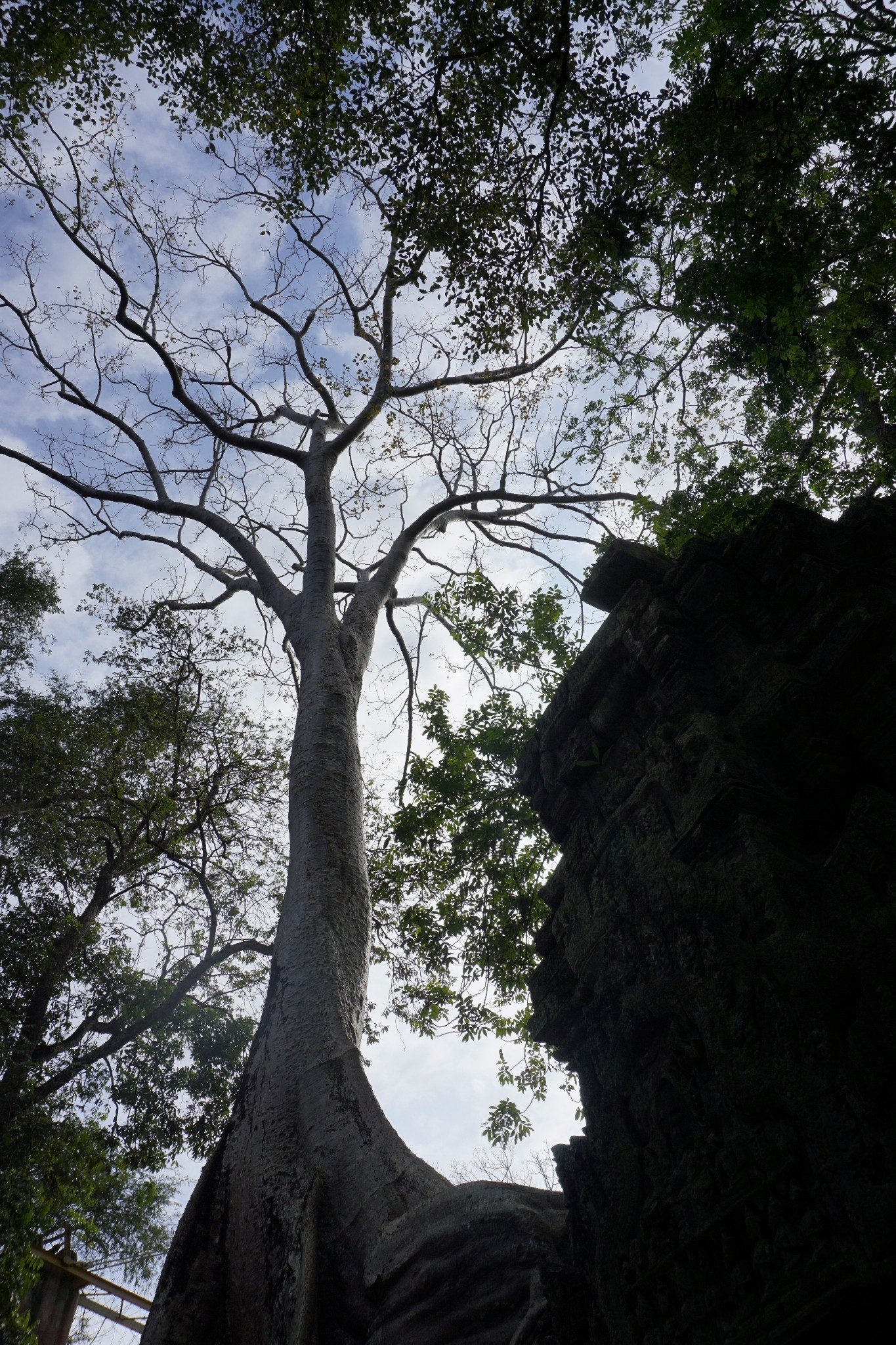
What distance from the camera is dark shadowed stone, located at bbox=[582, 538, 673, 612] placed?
267 centimetres

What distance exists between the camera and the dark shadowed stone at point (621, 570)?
8.75ft

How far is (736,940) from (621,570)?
4.31 ft

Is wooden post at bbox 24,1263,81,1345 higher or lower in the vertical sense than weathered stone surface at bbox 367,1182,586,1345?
higher

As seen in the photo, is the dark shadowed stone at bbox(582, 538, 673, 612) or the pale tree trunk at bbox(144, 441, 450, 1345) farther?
the dark shadowed stone at bbox(582, 538, 673, 612)

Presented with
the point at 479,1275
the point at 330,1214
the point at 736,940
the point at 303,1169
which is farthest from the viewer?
the point at 303,1169

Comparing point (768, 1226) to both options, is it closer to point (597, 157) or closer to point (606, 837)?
point (606, 837)

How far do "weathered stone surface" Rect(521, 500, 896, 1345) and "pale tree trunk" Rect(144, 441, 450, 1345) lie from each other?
32.0 inches

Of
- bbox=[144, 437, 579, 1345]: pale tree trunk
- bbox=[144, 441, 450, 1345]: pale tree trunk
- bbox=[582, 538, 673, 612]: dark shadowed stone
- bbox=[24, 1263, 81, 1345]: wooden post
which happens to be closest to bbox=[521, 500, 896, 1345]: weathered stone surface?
bbox=[582, 538, 673, 612]: dark shadowed stone

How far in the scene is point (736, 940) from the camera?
1811 millimetres

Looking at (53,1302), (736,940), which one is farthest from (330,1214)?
(53,1302)

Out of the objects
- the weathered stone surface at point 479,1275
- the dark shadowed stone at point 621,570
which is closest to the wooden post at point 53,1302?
the weathered stone surface at point 479,1275

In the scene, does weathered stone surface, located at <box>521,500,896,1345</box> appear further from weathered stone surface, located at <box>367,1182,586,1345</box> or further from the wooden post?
the wooden post

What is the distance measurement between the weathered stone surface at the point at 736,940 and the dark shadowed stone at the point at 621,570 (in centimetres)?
2

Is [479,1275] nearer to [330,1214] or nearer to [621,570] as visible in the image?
[330,1214]
